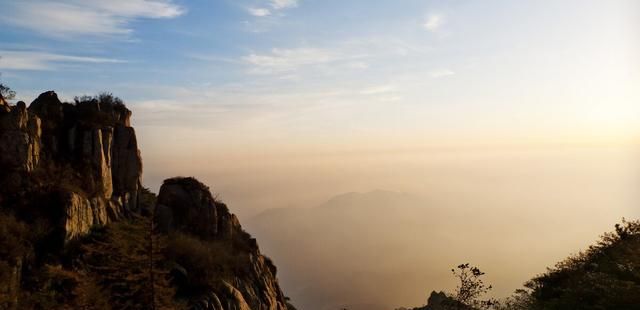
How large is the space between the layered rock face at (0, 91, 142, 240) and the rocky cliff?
0.09 meters

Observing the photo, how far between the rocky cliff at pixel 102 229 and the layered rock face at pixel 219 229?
111 mm

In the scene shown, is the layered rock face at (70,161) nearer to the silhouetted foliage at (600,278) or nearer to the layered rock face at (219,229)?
the layered rock face at (219,229)

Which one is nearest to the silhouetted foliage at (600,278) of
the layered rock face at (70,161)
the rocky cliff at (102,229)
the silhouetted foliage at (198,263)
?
the rocky cliff at (102,229)

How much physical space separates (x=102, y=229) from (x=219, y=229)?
12420 millimetres

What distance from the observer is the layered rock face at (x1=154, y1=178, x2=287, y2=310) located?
42.9m

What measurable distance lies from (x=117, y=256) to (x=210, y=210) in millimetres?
17641

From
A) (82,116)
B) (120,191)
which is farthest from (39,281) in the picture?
(82,116)

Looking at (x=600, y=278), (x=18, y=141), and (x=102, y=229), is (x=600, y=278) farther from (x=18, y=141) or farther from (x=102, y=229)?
(x=18, y=141)

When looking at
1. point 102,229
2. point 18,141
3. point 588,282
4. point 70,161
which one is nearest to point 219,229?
point 102,229

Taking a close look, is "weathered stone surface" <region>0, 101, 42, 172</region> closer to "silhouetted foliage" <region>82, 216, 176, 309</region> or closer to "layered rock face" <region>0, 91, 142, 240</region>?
"layered rock face" <region>0, 91, 142, 240</region>

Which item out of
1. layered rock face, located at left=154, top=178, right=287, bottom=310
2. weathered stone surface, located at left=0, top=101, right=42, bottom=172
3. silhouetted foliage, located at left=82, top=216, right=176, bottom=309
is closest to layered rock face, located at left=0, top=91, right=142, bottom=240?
weathered stone surface, located at left=0, top=101, right=42, bottom=172

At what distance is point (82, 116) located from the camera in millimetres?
44875

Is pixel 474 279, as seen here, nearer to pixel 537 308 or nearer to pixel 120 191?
pixel 537 308

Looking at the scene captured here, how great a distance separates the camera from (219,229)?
47406 millimetres
